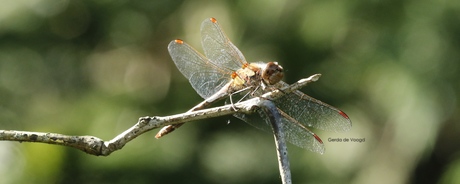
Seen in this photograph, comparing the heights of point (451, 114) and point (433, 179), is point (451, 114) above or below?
above

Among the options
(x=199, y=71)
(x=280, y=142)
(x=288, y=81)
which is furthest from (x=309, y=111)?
(x=288, y=81)

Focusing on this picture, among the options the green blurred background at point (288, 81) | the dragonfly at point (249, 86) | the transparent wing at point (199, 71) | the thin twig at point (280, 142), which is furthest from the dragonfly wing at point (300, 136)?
the green blurred background at point (288, 81)

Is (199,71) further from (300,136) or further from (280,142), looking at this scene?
(280,142)

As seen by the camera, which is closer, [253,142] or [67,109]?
[253,142]

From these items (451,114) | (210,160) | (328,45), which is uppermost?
(328,45)

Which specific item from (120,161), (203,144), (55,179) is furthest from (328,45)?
(55,179)

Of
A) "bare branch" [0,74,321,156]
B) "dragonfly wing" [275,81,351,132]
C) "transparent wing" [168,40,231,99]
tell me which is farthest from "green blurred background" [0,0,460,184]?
"bare branch" [0,74,321,156]

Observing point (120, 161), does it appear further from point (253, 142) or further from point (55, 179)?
point (253, 142)

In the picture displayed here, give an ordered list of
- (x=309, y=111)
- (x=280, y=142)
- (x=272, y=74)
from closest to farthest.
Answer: (x=280, y=142) → (x=272, y=74) → (x=309, y=111)
